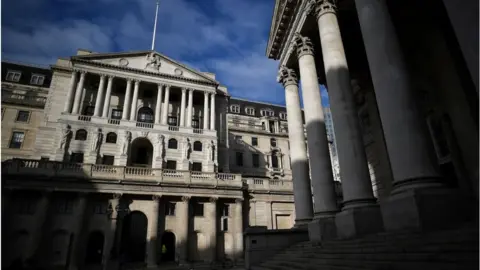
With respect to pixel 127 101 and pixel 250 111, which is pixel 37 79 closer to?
pixel 127 101

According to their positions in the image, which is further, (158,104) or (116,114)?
(116,114)

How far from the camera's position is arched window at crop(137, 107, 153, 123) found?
40912 mm

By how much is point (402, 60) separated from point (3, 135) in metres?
49.5

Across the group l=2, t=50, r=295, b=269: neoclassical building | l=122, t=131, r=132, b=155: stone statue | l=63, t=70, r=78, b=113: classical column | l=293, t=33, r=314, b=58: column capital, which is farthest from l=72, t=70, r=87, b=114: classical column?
l=293, t=33, r=314, b=58: column capital

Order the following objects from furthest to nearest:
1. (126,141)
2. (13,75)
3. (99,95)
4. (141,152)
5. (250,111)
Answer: (250,111)
(13,75)
(141,152)
(99,95)
(126,141)

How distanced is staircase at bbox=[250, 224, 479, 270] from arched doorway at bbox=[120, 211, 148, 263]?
1010 inches

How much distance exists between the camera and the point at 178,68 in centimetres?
4319

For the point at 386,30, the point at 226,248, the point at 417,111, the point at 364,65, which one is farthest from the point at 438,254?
the point at 226,248

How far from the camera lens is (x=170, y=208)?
1188 inches

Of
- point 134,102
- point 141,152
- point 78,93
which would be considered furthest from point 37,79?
point 141,152

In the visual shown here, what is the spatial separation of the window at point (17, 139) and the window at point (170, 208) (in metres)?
26.2

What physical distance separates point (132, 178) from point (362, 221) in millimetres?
24502

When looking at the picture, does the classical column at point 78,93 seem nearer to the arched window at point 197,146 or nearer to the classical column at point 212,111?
the arched window at point 197,146

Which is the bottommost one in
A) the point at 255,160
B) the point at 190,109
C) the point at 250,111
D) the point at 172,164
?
the point at 172,164
